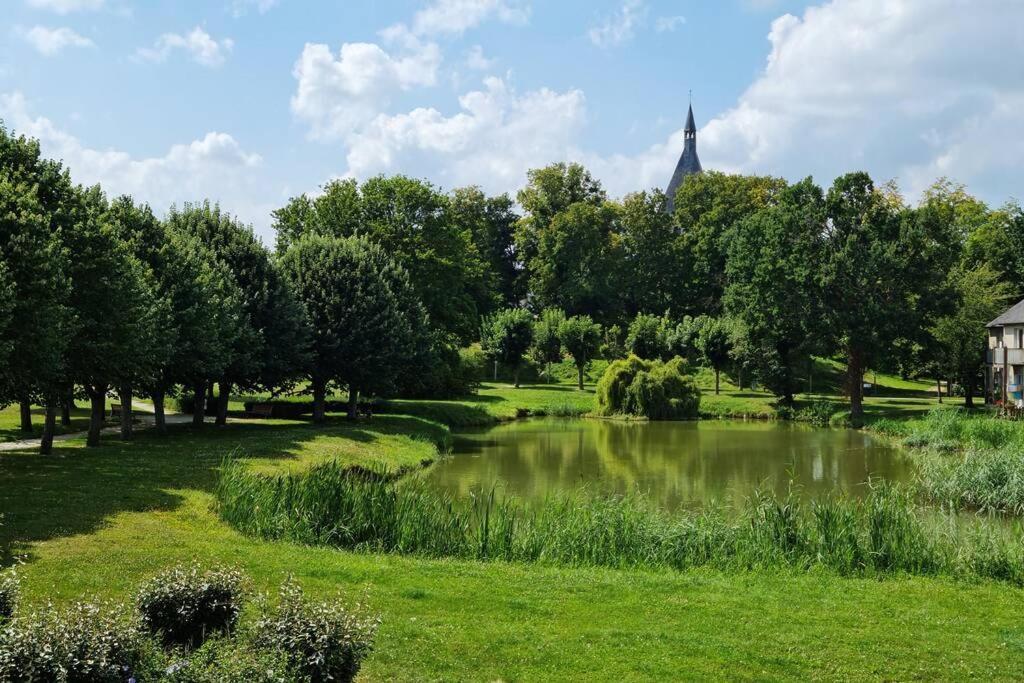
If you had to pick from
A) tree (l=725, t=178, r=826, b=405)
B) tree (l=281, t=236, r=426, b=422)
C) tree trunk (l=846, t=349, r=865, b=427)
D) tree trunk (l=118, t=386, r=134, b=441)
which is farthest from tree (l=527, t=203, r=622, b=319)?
tree trunk (l=118, t=386, r=134, b=441)

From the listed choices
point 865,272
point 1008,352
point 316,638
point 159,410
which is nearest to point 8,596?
point 316,638

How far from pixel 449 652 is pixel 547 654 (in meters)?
1.00

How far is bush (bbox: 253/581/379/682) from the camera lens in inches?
281

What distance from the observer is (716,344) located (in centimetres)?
6250

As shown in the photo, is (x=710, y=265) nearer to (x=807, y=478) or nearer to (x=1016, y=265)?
(x=1016, y=265)

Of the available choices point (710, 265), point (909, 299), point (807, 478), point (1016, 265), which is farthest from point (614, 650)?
point (710, 265)

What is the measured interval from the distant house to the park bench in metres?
39.3

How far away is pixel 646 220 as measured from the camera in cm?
8856

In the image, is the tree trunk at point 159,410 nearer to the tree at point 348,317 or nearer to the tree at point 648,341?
the tree at point 348,317

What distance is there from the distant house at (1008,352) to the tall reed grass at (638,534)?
131ft

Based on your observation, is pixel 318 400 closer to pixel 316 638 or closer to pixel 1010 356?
pixel 316 638

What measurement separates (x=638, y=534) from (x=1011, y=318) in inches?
1783

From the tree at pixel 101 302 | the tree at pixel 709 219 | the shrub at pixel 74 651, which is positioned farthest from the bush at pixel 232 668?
the tree at pixel 709 219

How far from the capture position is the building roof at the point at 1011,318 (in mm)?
51419
